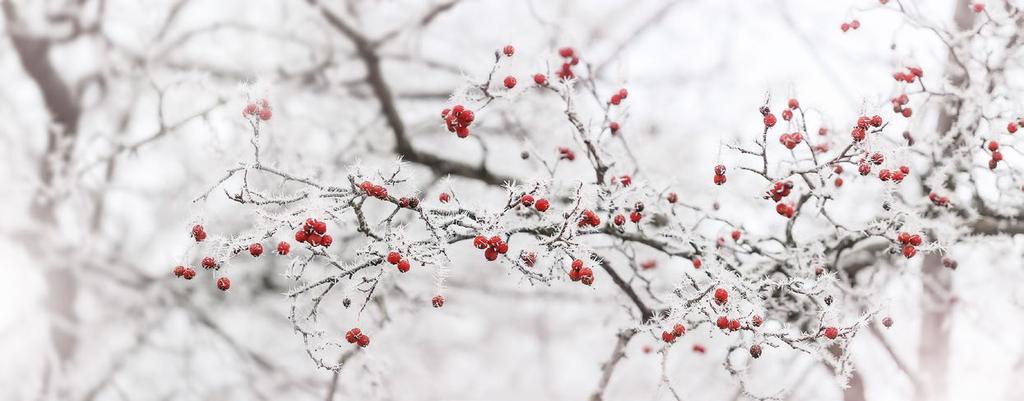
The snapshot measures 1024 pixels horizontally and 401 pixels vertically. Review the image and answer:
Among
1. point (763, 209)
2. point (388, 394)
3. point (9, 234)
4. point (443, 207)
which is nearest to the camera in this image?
point (443, 207)

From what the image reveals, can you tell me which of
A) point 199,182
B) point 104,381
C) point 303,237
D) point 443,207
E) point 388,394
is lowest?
point 303,237

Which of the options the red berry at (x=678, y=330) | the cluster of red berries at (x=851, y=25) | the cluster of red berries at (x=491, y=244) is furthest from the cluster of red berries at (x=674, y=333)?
the cluster of red berries at (x=851, y=25)

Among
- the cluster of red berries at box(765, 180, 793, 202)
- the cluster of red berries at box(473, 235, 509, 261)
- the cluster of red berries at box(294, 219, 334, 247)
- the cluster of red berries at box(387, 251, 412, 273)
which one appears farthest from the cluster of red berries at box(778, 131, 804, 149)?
the cluster of red berries at box(294, 219, 334, 247)

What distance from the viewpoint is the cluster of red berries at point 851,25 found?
3123mm

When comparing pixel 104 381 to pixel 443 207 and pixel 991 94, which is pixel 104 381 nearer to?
pixel 443 207

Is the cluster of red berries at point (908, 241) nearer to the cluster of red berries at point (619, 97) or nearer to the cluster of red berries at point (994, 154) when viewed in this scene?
the cluster of red berries at point (994, 154)

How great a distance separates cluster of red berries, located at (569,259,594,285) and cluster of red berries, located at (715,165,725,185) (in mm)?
487

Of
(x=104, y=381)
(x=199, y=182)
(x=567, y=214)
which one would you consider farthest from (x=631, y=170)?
(x=104, y=381)

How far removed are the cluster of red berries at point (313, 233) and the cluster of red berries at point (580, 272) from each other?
68cm

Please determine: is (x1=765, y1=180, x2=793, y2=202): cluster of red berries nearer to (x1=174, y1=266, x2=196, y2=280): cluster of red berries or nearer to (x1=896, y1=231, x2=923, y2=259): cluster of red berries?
(x1=896, y1=231, x2=923, y2=259): cluster of red berries

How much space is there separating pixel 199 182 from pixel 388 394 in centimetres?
286

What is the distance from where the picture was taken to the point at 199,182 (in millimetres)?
5844

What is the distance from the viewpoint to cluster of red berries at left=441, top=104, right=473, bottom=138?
2426mm

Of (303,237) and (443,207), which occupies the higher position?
(443,207)
